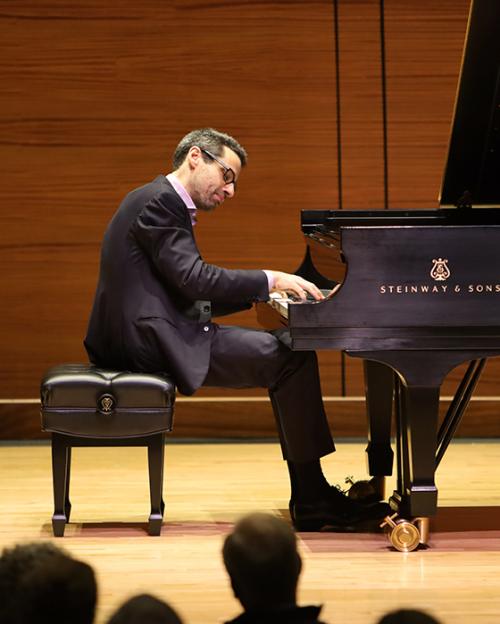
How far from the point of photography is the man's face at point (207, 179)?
4.19 metres

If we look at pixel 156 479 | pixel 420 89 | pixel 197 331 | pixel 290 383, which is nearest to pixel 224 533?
pixel 156 479

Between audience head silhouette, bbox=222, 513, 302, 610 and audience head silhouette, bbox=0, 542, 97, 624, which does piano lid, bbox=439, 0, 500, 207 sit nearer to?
audience head silhouette, bbox=222, 513, 302, 610

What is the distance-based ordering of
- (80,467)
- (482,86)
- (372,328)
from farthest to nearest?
(80,467), (482,86), (372,328)

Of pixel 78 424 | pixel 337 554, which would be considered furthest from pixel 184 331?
pixel 337 554

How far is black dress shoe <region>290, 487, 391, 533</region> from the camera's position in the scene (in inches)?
159

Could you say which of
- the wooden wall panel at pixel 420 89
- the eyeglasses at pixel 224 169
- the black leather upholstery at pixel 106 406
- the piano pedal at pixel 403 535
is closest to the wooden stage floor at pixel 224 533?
the piano pedal at pixel 403 535

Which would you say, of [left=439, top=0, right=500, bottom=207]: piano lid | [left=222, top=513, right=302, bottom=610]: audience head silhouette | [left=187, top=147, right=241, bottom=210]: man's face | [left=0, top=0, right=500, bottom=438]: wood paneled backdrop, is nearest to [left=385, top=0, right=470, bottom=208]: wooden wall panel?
[left=0, top=0, right=500, bottom=438]: wood paneled backdrop

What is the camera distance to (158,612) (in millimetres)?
1489

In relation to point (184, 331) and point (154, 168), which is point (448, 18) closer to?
point (154, 168)

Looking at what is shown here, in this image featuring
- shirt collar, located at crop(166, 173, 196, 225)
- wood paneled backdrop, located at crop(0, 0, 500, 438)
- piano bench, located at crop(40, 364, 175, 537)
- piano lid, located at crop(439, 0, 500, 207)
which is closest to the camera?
piano lid, located at crop(439, 0, 500, 207)

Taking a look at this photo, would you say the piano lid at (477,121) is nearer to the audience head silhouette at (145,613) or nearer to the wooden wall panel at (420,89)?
the wooden wall panel at (420,89)

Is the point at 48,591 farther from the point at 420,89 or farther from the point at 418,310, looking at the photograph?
the point at 420,89

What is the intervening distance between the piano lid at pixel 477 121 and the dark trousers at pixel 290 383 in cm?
75

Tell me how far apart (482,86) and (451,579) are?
1543 mm
